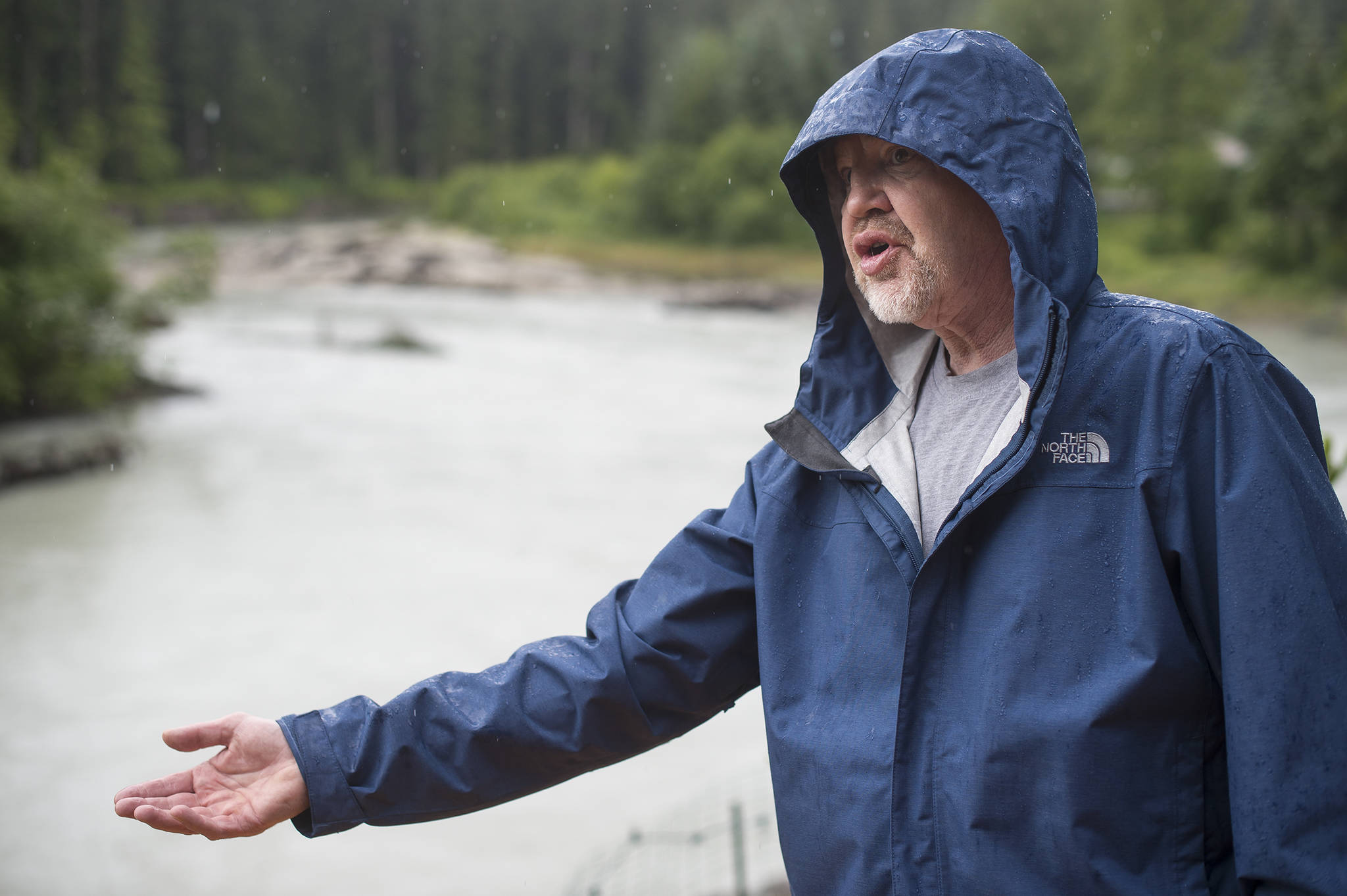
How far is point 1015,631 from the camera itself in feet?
3.66

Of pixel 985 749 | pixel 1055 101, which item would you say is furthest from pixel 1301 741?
pixel 1055 101

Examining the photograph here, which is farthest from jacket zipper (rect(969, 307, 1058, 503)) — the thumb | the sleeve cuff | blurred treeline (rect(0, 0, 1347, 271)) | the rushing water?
blurred treeline (rect(0, 0, 1347, 271))

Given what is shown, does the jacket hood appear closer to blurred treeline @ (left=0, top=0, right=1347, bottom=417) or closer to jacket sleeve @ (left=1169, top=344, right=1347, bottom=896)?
jacket sleeve @ (left=1169, top=344, right=1347, bottom=896)

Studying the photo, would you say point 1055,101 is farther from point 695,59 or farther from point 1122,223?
point 695,59

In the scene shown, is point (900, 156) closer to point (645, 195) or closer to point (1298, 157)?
point (1298, 157)

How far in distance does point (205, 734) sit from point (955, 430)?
103 centimetres

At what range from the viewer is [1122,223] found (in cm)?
2183

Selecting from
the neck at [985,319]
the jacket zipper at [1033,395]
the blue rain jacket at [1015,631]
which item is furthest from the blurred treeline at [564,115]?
the jacket zipper at [1033,395]

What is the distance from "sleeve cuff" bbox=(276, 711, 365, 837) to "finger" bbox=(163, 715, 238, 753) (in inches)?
2.7

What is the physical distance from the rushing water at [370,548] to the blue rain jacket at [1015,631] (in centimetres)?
155

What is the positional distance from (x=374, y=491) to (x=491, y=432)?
11.0 ft

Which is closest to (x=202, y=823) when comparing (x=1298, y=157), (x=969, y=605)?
(x=969, y=605)

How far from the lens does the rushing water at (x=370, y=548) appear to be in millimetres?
7250

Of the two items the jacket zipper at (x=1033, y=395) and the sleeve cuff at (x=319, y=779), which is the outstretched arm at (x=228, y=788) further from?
the jacket zipper at (x=1033, y=395)
